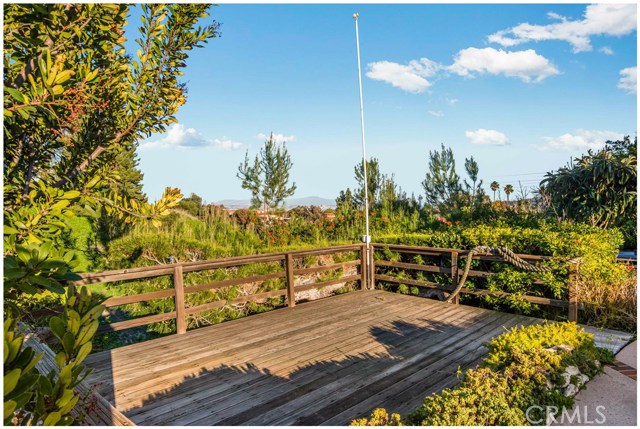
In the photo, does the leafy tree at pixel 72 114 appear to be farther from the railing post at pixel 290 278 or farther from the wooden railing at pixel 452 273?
the wooden railing at pixel 452 273

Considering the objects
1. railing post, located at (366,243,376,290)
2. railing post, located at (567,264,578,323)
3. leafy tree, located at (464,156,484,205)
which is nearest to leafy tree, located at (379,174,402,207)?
leafy tree, located at (464,156,484,205)

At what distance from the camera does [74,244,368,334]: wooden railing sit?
15.8 ft

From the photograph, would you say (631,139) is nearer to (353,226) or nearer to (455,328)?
(353,226)

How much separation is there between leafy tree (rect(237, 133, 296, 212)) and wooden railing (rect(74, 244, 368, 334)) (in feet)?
23.1

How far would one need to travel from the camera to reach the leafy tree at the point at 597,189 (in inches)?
353

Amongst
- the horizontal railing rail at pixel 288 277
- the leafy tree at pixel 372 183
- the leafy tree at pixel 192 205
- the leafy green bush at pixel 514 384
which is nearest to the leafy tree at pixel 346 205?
the leafy tree at pixel 372 183

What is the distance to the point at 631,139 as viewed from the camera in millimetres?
14070

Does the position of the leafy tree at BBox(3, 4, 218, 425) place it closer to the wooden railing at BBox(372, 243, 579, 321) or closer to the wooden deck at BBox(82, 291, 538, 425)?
the wooden deck at BBox(82, 291, 538, 425)

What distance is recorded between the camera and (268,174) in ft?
47.1

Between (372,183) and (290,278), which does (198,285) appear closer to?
(290,278)

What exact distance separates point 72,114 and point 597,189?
33.6 ft

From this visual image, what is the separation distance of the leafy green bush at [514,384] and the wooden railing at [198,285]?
Result: 308cm

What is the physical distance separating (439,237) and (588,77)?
18.0ft

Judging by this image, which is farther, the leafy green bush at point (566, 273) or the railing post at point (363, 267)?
the railing post at point (363, 267)
